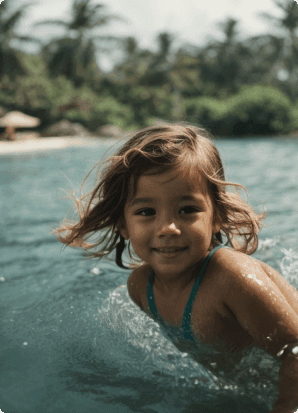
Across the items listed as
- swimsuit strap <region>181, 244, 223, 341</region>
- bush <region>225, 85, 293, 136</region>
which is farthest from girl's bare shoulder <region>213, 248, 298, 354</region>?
bush <region>225, 85, 293, 136</region>

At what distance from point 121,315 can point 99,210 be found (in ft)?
2.79

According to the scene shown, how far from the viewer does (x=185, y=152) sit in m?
1.85

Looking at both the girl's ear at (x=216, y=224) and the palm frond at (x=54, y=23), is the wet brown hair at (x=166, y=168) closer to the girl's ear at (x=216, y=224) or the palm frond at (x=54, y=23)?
the girl's ear at (x=216, y=224)

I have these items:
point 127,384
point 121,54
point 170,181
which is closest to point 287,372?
point 127,384

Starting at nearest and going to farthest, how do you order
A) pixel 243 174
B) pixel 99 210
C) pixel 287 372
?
pixel 287 372 < pixel 99 210 < pixel 243 174

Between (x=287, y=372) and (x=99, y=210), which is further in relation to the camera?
(x=99, y=210)

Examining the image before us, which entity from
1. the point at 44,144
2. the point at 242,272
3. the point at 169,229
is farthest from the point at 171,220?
the point at 44,144

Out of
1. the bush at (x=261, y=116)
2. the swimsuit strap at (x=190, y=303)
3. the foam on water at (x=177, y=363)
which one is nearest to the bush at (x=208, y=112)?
the bush at (x=261, y=116)

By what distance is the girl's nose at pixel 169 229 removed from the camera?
172 centimetres

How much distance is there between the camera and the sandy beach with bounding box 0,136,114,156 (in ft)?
62.7

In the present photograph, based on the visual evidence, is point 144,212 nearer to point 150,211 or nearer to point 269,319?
point 150,211

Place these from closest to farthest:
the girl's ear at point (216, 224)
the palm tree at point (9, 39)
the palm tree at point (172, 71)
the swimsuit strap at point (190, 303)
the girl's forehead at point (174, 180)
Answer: the girl's forehead at point (174, 180) < the swimsuit strap at point (190, 303) < the girl's ear at point (216, 224) < the palm tree at point (9, 39) < the palm tree at point (172, 71)

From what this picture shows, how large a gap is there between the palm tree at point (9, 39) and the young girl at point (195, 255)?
2752 centimetres

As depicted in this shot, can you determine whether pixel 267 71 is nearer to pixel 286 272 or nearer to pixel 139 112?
pixel 139 112
